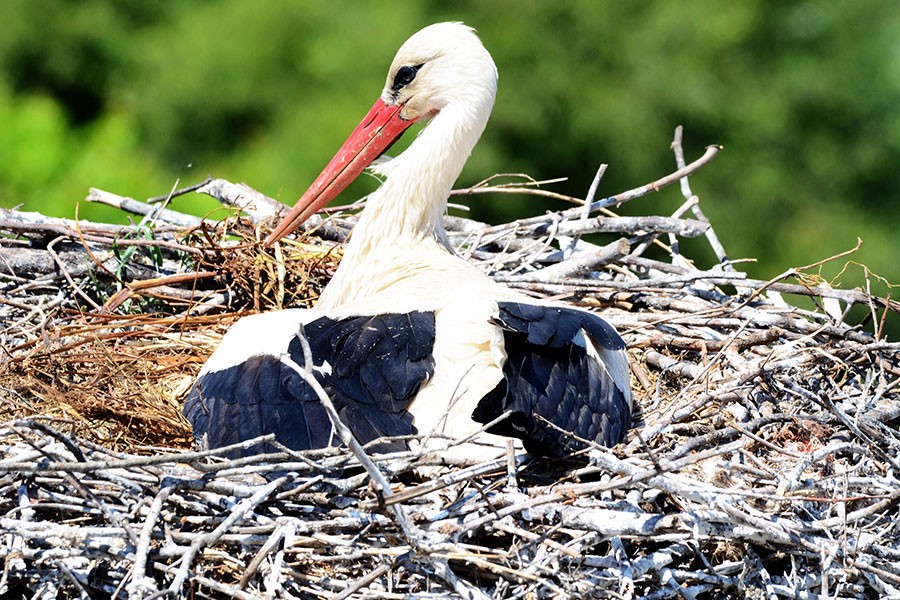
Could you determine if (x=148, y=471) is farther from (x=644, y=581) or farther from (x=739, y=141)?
(x=739, y=141)

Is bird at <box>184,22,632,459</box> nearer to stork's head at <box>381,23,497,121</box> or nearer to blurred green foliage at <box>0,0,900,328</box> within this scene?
stork's head at <box>381,23,497,121</box>

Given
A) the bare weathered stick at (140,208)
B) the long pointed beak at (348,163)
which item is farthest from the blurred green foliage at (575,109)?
the long pointed beak at (348,163)

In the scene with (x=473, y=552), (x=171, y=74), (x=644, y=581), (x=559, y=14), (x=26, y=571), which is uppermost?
(x=171, y=74)

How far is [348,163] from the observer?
3.82 m

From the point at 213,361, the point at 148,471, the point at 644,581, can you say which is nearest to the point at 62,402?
the point at 213,361

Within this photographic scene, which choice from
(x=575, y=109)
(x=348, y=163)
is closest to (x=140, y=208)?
(x=348, y=163)

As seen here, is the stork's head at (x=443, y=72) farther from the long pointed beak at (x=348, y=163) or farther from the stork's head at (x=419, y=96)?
the long pointed beak at (x=348, y=163)

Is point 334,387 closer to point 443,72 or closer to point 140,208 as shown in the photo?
point 443,72

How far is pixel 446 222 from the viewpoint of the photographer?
4.38m

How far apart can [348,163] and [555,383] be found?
52.6 inches

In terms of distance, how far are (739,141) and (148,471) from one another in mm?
9590

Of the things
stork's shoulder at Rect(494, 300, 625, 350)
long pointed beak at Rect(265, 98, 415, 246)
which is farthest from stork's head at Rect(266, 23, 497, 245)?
stork's shoulder at Rect(494, 300, 625, 350)

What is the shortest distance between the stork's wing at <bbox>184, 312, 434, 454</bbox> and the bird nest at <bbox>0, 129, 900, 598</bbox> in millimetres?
112

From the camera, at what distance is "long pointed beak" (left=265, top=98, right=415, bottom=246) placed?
3.80 m
